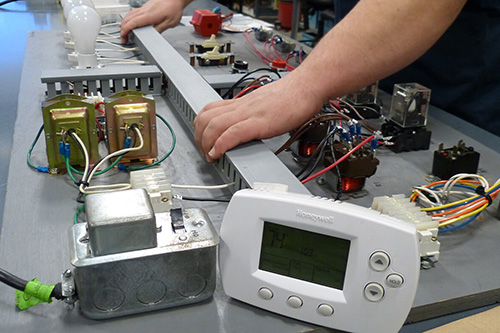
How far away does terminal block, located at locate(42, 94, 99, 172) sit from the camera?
904mm

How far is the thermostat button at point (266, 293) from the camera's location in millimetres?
645

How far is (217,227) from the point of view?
32.7 inches

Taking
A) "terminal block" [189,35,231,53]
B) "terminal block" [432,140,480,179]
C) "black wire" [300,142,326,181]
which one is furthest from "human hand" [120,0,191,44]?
"terminal block" [432,140,480,179]

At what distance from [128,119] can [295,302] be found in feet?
1.63

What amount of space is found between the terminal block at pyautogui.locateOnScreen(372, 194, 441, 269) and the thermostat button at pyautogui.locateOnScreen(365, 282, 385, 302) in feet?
0.55

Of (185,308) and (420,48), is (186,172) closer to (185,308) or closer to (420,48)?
(185,308)

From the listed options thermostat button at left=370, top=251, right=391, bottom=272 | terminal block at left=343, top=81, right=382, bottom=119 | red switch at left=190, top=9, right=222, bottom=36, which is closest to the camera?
thermostat button at left=370, top=251, right=391, bottom=272

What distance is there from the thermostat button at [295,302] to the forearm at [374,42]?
1.47 feet

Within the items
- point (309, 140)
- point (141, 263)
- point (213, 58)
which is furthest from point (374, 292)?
point (213, 58)

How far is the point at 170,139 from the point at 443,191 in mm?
578

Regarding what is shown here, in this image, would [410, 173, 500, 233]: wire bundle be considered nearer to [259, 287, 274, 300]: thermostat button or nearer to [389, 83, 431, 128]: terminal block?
[389, 83, 431, 128]: terminal block

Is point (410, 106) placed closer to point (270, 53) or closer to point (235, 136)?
point (235, 136)

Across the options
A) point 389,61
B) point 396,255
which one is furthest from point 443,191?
point 396,255

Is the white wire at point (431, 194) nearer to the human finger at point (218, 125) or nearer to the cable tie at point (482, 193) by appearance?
the cable tie at point (482, 193)
